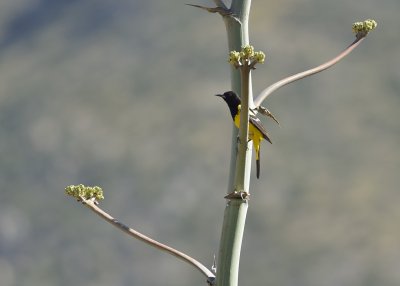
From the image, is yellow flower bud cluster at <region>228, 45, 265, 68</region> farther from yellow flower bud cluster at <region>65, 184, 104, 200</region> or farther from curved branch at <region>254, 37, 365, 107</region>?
yellow flower bud cluster at <region>65, 184, 104, 200</region>

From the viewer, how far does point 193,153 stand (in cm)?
4081

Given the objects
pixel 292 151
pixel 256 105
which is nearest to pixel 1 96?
pixel 292 151

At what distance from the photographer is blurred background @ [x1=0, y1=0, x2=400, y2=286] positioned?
120 feet

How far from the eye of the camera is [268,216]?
1506 inches

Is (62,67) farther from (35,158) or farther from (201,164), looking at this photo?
(201,164)

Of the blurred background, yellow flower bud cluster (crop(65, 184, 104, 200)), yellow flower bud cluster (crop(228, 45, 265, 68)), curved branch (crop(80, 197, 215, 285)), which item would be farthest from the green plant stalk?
the blurred background

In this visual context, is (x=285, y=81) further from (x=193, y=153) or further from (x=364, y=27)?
(x=193, y=153)

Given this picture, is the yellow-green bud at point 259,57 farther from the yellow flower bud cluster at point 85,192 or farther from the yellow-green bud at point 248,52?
the yellow flower bud cluster at point 85,192

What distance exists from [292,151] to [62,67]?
41.1 feet

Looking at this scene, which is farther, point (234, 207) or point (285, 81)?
point (285, 81)

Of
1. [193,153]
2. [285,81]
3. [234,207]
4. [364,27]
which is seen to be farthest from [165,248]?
[193,153]

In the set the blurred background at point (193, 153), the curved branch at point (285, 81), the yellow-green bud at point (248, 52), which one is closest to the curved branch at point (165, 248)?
the curved branch at point (285, 81)

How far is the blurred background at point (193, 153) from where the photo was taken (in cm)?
3659

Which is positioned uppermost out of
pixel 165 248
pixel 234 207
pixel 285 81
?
pixel 285 81
